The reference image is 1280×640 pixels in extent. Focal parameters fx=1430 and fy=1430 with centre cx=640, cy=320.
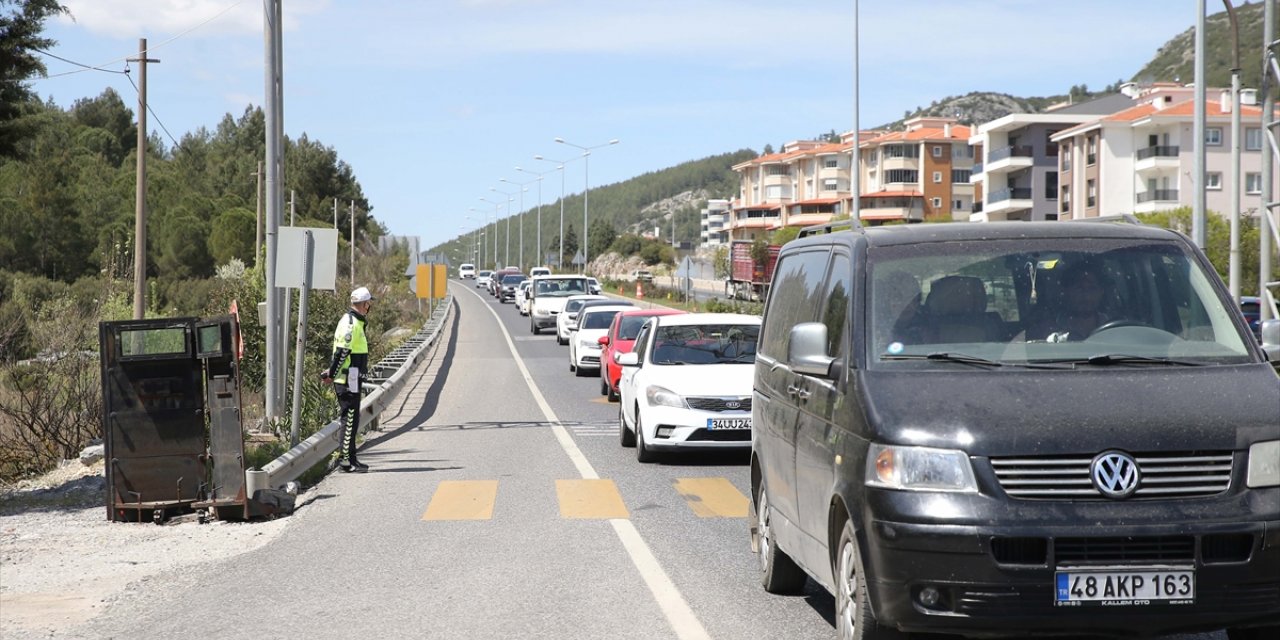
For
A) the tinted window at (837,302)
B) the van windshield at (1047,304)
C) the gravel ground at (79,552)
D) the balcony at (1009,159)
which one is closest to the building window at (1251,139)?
the balcony at (1009,159)

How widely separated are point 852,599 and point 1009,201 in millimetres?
99276

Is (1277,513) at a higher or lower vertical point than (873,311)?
lower

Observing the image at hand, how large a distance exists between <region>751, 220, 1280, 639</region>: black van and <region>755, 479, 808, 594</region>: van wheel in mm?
1088

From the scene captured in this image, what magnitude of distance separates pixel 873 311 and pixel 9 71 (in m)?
10.8

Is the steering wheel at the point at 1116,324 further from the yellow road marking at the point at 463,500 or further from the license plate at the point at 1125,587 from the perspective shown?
the yellow road marking at the point at 463,500

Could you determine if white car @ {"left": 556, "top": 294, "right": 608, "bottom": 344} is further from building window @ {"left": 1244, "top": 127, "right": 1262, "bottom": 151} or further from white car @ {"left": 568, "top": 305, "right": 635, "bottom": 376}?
building window @ {"left": 1244, "top": 127, "right": 1262, "bottom": 151}

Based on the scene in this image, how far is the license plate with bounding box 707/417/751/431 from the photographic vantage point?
14.7 metres

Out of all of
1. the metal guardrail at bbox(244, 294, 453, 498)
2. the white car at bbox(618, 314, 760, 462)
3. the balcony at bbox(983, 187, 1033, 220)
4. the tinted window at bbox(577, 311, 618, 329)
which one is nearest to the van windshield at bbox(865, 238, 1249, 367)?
the metal guardrail at bbox(244, 294, 453, 498)

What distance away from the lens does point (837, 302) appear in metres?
6.64

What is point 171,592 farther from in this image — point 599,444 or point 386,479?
point 599,444

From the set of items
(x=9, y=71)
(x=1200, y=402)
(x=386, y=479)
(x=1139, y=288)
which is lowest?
(x=386, y=479)

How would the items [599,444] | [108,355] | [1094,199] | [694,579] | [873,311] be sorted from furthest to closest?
[1094,199], [599,444], [108,355], [694,579], [873,311]

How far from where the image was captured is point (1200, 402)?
18.0 ft

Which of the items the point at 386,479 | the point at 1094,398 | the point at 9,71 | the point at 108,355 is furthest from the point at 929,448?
the point at 9,71
